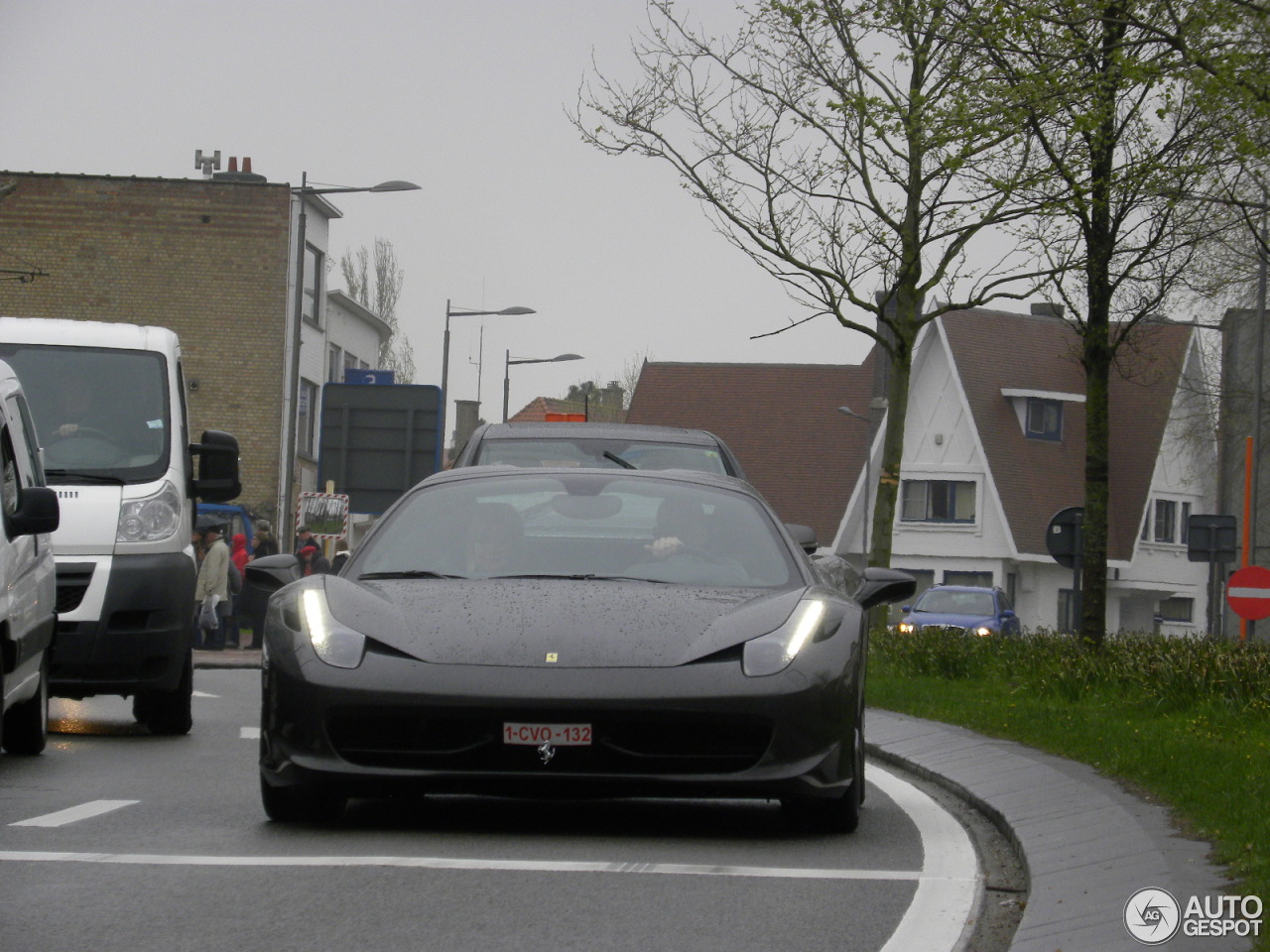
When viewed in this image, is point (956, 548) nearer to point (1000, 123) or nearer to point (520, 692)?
point (1000, 123)

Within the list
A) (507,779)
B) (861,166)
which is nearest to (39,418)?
(507,779)

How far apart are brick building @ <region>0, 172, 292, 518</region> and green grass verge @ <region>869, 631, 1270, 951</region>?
3110 centimetres

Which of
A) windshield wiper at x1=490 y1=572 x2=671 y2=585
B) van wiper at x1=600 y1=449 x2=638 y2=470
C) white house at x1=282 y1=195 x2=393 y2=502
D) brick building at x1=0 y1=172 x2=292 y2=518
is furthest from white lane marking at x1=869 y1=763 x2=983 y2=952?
white house at x1=282 y1=195 x2=393 y2=502

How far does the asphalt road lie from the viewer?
5.61 metres

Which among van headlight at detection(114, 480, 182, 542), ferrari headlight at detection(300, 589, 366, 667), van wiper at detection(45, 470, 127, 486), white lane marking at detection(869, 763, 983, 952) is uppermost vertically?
van wiper at detection(45, 470, 127, 486)

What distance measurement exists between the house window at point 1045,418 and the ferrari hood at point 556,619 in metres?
57.6

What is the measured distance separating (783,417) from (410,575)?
5984cm

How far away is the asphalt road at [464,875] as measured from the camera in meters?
5.61

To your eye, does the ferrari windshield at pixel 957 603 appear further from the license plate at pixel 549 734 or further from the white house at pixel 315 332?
the license plate at pixel 549 734

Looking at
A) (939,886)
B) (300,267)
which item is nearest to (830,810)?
(939,886)

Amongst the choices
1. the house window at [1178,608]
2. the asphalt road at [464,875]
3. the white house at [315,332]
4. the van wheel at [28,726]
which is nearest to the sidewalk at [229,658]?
the van wheel at [28,726]

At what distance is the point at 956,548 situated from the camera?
65.2 metres

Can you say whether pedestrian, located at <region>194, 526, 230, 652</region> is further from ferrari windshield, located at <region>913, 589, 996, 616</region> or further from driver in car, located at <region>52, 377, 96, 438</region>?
ferrari windshield, located at <region>913, 589, 996, 616</region>

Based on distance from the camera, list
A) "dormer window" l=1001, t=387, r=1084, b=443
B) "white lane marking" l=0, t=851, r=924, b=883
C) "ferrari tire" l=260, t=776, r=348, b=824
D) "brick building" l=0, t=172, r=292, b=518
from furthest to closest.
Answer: "dormer window" l=1001, t=387, r=1084, b=443 → "brick building" l=0, t=172, r=292, b=518 → "ferrari tire" l=260, t=776, r=348, b=824 → "white lane marking" l=0, t=851, r=924, b=883
